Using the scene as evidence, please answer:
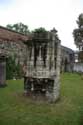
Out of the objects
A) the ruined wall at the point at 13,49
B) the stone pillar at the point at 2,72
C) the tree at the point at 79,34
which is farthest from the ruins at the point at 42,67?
the tree at the point at 79,34

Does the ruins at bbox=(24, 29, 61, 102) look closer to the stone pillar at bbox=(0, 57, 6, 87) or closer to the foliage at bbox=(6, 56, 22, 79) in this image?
the stone pillar at bbox=(0, 57, 6, 87)

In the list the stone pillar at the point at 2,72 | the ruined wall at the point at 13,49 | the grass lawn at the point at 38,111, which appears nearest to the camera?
the grass lawn at the point at 38,111

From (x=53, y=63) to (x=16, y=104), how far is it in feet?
7.70

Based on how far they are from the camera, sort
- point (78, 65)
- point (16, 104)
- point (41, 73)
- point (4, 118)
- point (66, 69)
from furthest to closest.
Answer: point (78, 65), point (66, 69), point (41, 73), point (16, 104), point (4, 118)

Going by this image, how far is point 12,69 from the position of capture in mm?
18375

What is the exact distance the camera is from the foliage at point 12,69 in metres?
17.9

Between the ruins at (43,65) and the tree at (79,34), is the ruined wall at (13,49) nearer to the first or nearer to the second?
the ruins at (43,65)

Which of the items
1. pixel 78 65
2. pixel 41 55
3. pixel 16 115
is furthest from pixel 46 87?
pixel 78 65

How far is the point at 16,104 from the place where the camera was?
8398 mm

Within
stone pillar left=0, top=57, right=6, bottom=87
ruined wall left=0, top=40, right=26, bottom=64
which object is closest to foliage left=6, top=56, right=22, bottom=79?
ruined wall left=0, top=40, right=26, bottom=64

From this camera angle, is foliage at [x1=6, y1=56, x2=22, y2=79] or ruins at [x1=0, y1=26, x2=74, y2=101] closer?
ruins at [x1=0, y1=26, x2=74, y2=101]

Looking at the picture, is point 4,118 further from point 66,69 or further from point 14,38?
point 66,69

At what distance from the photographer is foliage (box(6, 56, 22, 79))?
17931 millimetres

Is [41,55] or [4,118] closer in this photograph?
[4,118]
